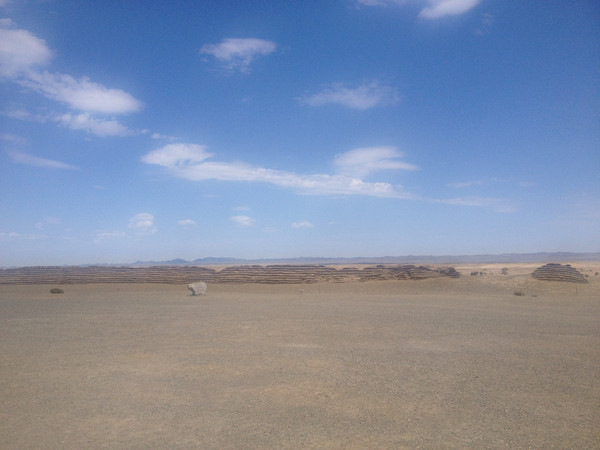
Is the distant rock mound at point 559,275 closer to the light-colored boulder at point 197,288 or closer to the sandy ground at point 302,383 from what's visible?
the sandy ground at point 302,383

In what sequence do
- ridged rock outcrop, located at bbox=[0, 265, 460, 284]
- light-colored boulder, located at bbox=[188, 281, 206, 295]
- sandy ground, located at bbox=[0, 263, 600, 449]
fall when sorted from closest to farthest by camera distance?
sandy ground, located at bbox=[0, 263, 600, 449], light-colored boulder, located at bbox=[188, 281, 206, 295], ridged rock outcrop, located at bbox=[0, 265, 460, 284]

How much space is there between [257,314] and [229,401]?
13.3m

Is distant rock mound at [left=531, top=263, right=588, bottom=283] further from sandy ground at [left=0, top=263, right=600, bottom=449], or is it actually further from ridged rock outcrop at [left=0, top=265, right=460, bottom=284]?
sandy ground at [left=0, top=263, right=600, bottom=449]

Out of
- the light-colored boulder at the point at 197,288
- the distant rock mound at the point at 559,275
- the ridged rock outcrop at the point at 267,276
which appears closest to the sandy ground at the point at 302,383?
the light-colored boulder at the point at 197,288

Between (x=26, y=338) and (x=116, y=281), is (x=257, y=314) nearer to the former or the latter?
(x=26, y=338)

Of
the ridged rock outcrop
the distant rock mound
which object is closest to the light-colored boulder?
the ridged rock outcrop

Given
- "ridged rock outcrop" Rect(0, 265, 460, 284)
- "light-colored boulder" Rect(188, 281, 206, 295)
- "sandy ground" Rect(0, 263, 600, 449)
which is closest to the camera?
"sandy ground" Rect(0, 263, 600, 449)

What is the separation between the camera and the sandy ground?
22.6ft

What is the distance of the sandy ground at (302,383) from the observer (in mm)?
6898

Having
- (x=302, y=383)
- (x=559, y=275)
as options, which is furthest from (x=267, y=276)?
(x=302, y=383)

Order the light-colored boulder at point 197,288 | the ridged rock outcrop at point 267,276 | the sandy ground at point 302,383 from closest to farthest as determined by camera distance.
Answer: the sandy ground at point 302,383
the light-colored boulder at point 197,288
the ridged rock outcrop at point 267,276

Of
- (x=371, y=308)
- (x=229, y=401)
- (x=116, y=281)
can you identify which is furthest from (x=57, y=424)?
(x=116, y=281)

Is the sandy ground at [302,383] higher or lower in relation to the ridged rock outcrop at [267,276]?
lower

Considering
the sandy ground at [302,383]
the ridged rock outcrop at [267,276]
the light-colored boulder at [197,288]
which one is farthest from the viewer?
the ridged rock outcrop at [267,276]
